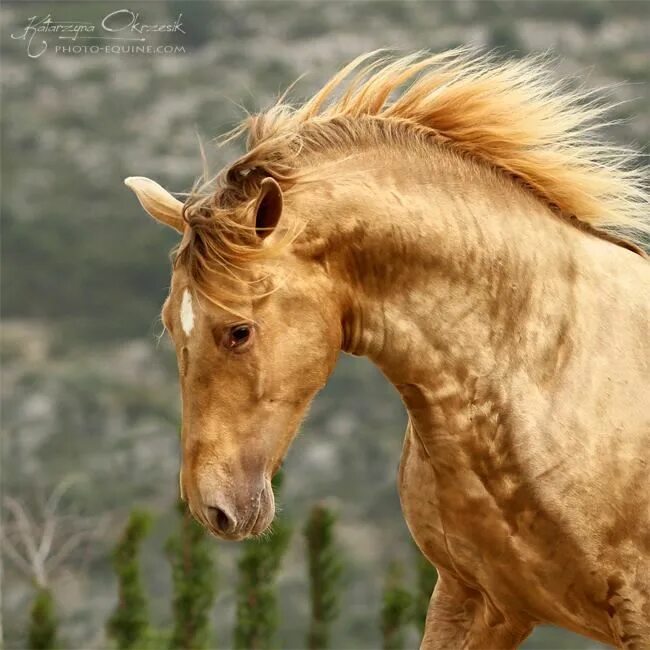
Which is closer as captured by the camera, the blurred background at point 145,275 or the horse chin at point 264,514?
the horse chin at point 264,514

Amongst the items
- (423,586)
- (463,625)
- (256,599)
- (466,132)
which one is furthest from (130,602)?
(466,132)

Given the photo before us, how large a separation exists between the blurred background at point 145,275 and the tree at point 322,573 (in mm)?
9303

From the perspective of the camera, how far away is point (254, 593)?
17.3m

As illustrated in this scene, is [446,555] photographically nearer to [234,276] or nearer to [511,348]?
[511,348]

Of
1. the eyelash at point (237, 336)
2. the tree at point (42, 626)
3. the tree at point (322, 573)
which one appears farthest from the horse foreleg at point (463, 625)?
the tree at point (322, 573)

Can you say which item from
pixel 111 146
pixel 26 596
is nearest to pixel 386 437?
pixel 26 596

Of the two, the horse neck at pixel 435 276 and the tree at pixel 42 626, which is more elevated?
the horse neck at pixel 435 276

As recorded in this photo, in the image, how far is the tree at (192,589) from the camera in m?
16.8

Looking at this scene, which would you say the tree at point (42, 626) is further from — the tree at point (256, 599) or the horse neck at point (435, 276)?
the horse neck at point (435, 276)

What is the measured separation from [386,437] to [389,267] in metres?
37.2

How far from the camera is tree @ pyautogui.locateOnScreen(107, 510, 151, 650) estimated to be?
647 inches
